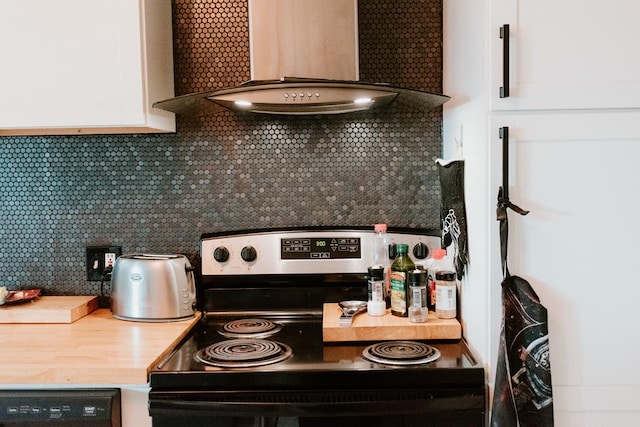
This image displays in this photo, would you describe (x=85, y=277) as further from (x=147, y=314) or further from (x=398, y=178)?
(x=398, y=178)

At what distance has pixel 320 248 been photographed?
1.97 m

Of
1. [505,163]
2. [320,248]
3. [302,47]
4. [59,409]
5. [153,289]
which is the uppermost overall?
[302,47]

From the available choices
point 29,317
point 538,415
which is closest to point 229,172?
point 29,317

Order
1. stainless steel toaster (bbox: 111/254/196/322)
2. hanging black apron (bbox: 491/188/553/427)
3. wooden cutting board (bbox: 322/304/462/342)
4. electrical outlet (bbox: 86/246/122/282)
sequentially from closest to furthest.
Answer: hanging black apron (bbox: 491/188/553/427) < wooden cutting board (bbox: 322/304/462/342) < stainless steel toaster (bbox: 111/254/196/322) < electrical outlet (bbox: 86/246/122/282)

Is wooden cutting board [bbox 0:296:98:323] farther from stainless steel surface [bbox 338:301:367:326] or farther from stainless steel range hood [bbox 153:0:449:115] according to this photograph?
stainless steel surface [bbox 338:301:367:326]

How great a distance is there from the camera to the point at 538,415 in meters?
1.40

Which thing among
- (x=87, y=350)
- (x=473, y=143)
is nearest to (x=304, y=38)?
(x=473, y=143)

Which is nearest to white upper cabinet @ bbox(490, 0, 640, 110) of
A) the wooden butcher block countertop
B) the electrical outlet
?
the wooden butcher block countertop

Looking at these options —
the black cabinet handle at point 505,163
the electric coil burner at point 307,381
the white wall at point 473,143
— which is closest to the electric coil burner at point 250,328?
the electric coil burner at point 307,381

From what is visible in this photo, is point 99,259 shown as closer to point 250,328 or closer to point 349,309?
point 250,328

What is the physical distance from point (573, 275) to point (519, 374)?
11.1 inches

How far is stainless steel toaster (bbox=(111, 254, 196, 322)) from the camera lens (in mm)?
1839

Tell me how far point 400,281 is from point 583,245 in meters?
0.52

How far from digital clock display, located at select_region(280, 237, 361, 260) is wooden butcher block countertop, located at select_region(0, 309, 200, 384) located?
0.38 meters
